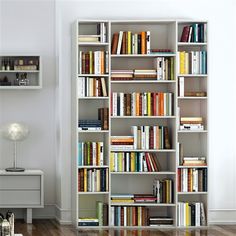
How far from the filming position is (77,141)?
28.0 ft

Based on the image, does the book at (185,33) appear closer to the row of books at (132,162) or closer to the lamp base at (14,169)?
the row of books at (132,162)

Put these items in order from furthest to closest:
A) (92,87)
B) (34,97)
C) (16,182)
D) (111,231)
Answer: (34,97) < (16,182) < (92,87) < (111,231)

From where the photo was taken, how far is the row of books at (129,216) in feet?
28.2

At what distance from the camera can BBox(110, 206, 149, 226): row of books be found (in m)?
8.61

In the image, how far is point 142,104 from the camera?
861 centimetres

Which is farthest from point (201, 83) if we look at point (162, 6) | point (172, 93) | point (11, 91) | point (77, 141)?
point (11, 91)

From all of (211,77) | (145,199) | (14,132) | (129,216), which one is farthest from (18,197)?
(211,77)

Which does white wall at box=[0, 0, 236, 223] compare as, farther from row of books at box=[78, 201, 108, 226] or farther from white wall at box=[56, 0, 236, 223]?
row of books at box=[78, 201, 108, 226]

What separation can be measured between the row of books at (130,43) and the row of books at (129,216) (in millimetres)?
1826

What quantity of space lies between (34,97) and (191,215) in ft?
8.10

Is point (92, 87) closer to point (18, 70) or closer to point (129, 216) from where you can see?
point (18, 70)

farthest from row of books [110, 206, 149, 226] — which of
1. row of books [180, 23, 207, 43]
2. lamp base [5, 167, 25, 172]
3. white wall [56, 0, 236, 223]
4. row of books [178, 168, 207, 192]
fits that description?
row of books [180, 23, 207, 43]

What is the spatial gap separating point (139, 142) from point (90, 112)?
709 millimetres

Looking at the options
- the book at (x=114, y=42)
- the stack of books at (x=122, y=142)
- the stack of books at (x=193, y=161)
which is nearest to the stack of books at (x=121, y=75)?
the book at (x=114, y=42)
